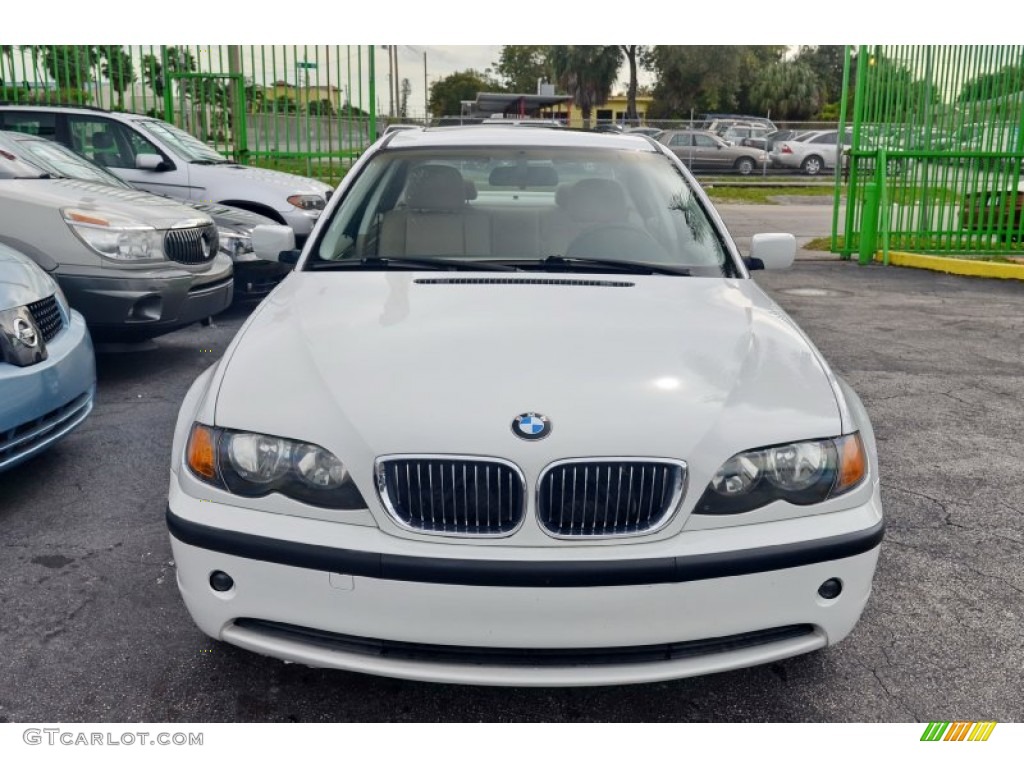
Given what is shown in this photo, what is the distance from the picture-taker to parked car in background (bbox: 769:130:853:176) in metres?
31.2

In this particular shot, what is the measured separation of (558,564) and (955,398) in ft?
14.1

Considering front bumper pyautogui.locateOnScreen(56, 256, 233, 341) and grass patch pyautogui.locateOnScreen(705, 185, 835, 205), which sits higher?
front bumper pyautogui.locateOnScreen(56, 256, 233, 341)

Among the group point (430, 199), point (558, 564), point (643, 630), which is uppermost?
point (430, 199)

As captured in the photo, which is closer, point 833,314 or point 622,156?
point 622,156

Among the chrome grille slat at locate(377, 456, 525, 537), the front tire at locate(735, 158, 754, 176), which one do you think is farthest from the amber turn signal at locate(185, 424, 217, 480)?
the front tire at locate(735, 158, 754, 176)

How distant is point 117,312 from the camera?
5.69 metres

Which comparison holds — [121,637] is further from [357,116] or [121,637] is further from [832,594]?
[357,116]

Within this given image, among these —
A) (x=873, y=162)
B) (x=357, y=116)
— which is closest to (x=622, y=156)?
(x=873, y=162)

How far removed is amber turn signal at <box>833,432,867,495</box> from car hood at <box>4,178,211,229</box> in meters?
4.63

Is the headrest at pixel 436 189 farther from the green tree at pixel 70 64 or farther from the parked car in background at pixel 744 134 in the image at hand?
the parked car in background at pixel 744 134

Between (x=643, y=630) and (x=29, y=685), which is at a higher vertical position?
(x=643, y=630)

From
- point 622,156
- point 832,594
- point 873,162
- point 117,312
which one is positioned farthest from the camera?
point 873,162

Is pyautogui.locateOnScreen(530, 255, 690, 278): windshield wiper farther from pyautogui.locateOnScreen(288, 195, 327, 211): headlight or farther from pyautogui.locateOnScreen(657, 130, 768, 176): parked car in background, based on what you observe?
pyautogui.locateOnScreen(657, 130, 768, 176): parked car in background
